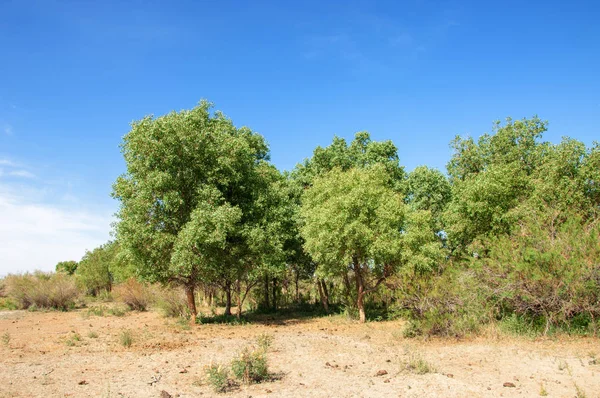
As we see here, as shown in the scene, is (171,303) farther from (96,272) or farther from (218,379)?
(96,272)

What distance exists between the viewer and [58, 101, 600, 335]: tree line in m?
13.9

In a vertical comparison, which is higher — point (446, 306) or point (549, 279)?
point (549, 279)

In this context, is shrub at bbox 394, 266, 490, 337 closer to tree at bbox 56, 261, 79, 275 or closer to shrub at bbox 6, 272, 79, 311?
shrub at bbox 6, 272, 79, 311

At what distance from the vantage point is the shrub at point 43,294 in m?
31.5

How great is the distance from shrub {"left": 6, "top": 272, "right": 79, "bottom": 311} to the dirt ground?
53.3 feet

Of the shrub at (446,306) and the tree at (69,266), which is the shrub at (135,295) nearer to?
the shrub at (446,306)

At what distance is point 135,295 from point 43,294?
274 inches

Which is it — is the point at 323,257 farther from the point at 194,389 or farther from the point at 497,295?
the point at 194,389

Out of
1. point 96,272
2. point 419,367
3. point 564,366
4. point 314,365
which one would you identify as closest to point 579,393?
point 564,366

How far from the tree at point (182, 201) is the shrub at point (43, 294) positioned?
50.1 feet

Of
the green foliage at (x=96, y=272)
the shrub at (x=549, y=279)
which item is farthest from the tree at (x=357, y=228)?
the green foliage at (x=96, y=272)

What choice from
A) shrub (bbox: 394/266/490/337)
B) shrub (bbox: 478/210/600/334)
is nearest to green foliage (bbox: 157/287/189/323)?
shrub (bbox: 394/266/490/337)

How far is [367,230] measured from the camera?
66.0 ft

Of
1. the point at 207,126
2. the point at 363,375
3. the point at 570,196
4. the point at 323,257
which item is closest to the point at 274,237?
the point at 323,257
